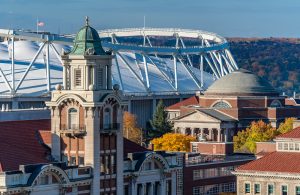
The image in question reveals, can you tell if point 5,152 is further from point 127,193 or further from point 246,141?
point 246,141

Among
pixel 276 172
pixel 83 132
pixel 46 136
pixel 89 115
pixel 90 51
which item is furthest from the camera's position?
pixel 276 172

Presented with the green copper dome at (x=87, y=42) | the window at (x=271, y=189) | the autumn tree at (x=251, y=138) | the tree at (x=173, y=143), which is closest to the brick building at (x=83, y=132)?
the green copper dome at (x=87, y=42)

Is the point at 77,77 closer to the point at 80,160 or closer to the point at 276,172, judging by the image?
the point at 80,160

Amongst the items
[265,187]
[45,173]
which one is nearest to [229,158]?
[265,187]

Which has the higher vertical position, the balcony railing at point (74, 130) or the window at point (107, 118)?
the window at point (107, 118)

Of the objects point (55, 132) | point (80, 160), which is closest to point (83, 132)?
point (80, 160)

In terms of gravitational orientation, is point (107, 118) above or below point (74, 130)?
above

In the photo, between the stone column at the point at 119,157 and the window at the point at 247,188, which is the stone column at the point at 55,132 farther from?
the window at the point at 247,188
